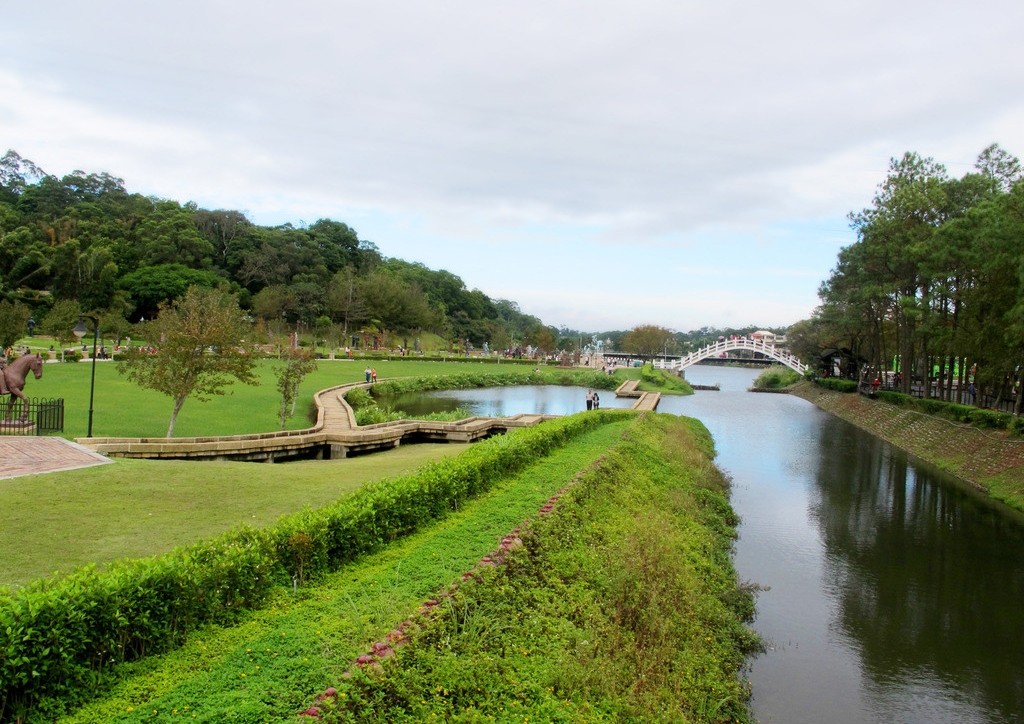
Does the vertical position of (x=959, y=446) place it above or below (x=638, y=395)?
above

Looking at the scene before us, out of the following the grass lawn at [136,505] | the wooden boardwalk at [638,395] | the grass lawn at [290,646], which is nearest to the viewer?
the grass lawn at [290,646]

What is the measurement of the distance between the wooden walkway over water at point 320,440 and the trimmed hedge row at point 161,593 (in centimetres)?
858

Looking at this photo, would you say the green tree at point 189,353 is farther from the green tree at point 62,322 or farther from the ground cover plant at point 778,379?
the ground cover plant at point 778,379

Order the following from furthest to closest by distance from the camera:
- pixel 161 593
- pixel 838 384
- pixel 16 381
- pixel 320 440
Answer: pixel 838 384
pixel 320 440
pixel 16 381
pixel 161 593

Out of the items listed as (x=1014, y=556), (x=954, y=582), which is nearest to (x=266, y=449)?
(x=954, y=582)

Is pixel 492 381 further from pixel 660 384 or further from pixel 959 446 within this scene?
pixel 959 446

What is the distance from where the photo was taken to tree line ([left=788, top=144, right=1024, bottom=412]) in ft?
75.1

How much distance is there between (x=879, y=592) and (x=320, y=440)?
14.3 meters

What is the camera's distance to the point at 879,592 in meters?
12.9

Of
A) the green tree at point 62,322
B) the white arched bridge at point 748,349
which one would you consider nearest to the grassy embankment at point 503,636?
the green tree at point 62,322

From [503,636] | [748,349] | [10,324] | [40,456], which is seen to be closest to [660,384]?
[748,349]

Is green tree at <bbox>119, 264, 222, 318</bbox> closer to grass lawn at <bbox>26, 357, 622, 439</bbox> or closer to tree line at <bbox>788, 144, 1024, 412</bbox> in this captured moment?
grass lawn at <bbox>26, 357, 622, 439</bbox>

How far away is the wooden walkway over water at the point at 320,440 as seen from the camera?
626 inches

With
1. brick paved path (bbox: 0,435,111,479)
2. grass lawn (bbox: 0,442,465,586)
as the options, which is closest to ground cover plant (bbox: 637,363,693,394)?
grass lawn (bbox: 0,442,465,586)
